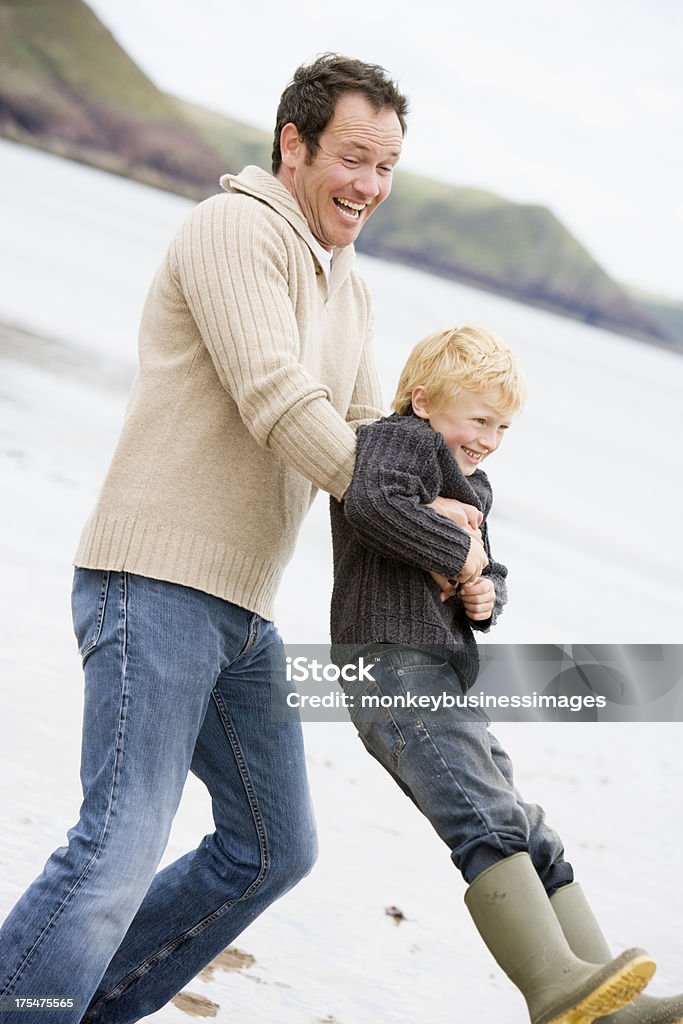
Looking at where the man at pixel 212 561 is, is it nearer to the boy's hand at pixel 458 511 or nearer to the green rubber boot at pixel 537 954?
the boy's hand at pixel 458 511

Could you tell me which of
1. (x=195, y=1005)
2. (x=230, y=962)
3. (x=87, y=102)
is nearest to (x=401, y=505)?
(x=195, y=1005)

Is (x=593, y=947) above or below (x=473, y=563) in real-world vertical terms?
below

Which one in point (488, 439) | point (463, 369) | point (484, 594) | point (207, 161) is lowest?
point (207, 161)

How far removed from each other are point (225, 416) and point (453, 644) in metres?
0.60

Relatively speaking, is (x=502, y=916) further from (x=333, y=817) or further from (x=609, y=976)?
(x=333, y=817)

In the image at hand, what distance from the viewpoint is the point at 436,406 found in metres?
2.64

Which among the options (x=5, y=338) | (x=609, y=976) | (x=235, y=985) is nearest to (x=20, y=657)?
(x=235, y=985)

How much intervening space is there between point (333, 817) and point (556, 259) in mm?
95889

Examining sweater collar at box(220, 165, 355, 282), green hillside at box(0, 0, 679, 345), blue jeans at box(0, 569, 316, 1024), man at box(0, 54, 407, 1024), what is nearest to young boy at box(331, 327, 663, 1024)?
man at box(0, 54, 407, 1024)

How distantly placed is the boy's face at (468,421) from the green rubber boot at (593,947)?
83 cm

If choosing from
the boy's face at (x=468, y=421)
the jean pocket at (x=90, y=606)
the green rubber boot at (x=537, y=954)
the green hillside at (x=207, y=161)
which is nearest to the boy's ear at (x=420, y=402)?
the boy's face at (x=468, y=421)

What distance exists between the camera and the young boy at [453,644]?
88.9 inches

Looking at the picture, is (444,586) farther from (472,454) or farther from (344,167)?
(344,167)

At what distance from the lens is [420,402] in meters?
2.66
